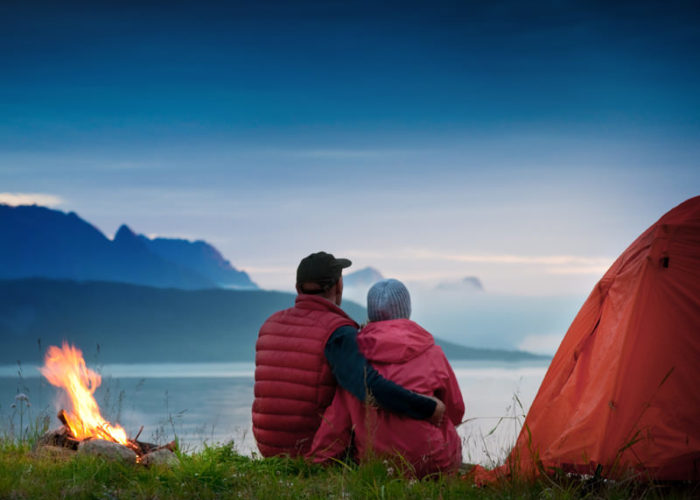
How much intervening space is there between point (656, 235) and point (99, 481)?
15.3ft

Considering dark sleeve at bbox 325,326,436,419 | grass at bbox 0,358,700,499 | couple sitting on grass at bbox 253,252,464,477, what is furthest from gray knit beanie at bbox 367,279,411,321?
grass at bbox 0,358,700,499

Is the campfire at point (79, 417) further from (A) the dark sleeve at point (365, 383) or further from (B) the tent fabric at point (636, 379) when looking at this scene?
(B) the tent fabric at point (636, 379)

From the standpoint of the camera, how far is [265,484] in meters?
5.54

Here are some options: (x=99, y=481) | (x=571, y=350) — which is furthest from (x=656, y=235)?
(x=99, y=481)

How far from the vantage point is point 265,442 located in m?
6.55

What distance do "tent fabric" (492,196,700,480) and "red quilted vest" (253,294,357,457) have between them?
5.46ft

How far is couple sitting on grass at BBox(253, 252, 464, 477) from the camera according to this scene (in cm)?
593

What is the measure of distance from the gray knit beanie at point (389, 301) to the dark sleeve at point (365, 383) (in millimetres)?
346

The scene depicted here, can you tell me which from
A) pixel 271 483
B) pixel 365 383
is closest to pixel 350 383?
pixel 365 383

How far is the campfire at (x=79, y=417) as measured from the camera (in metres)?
7.23

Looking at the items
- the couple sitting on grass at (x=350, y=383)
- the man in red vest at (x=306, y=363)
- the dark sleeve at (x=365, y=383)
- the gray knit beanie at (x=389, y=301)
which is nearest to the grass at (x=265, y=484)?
the couple sitting on grass at (x=350, y=383)

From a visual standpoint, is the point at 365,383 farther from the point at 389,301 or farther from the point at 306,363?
the point at 389,301

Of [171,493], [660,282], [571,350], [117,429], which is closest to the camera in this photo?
[171,493]

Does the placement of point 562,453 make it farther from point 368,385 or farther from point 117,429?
point 117,429
